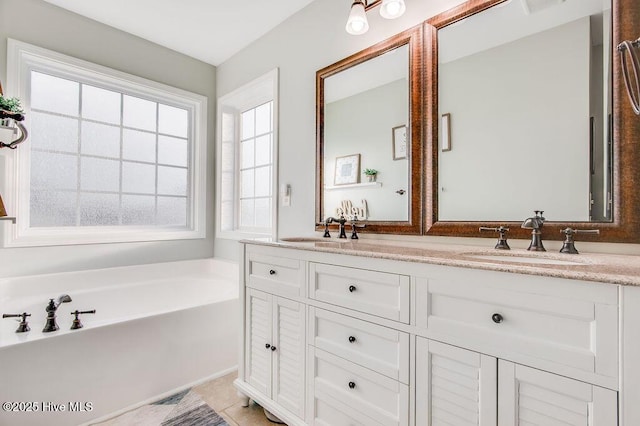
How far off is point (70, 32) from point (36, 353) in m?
2.18

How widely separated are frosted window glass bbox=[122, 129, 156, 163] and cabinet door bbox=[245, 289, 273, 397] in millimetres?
1795

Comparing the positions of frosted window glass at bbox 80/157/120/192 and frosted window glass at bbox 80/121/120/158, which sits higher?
frosted window glass at bbox 80/121/120/158

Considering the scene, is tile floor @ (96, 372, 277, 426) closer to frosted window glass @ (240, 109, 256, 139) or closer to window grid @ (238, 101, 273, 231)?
window grid @ (238, 101, 273, 231)

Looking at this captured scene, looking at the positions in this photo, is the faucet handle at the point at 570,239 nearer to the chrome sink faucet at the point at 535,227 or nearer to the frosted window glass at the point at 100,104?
the chrome sink faucet at the point at 535,227

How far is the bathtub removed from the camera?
145cm

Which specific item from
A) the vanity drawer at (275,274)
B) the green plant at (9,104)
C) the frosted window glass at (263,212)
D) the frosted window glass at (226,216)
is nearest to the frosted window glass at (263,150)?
the frosted window glass at (263,212)

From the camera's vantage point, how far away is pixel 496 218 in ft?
4.33

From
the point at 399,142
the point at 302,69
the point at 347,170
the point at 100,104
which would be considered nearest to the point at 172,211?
the point at 100,104

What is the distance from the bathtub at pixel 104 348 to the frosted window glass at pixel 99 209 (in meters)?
0.41

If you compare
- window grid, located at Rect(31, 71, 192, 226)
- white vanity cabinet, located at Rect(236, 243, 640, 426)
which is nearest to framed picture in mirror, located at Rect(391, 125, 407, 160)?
white vanity cabinet, located at Rect(236, 243, 640, 426)

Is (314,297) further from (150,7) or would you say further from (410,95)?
(150,7)

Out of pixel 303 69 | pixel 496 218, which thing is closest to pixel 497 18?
pixel 496 218

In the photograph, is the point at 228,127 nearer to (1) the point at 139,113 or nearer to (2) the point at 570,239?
(1) the point at 139,113

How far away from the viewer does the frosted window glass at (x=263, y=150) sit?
9.11 feet
